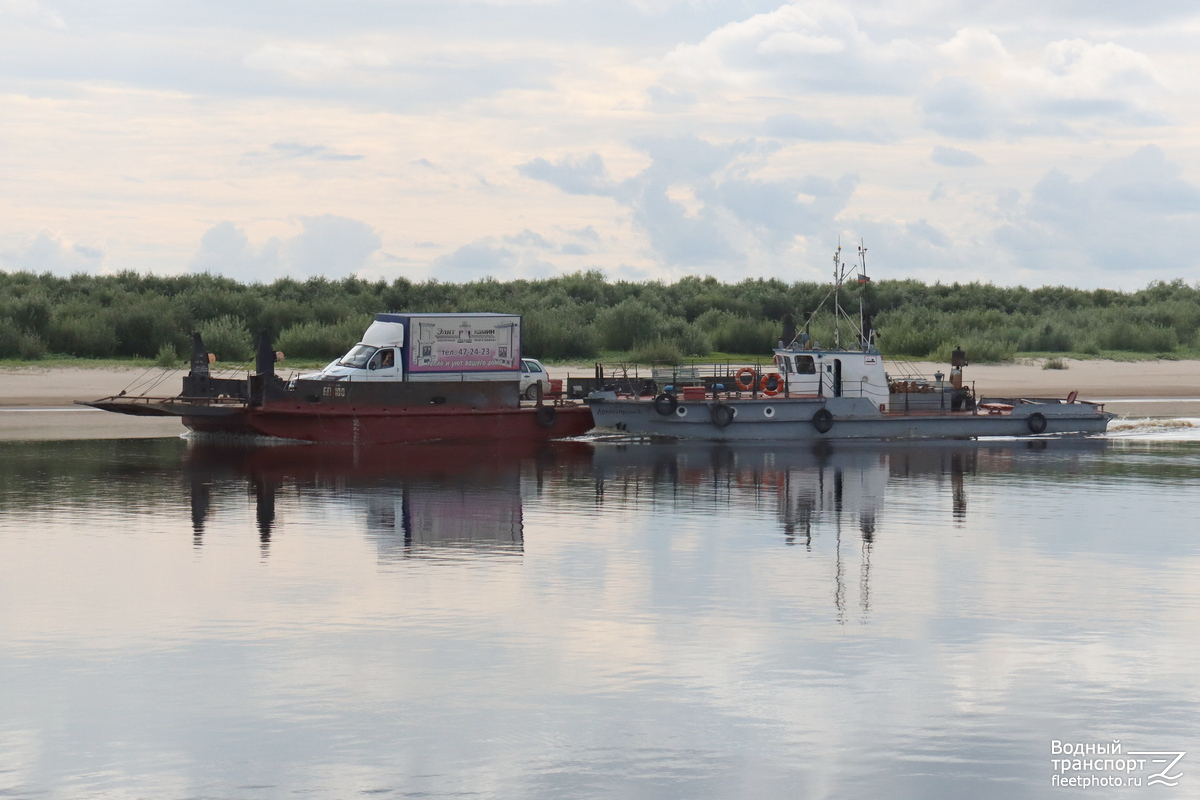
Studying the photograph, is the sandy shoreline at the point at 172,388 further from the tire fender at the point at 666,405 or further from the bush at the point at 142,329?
the tire fender at the point at 666,405

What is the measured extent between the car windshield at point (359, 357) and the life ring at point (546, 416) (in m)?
3.93

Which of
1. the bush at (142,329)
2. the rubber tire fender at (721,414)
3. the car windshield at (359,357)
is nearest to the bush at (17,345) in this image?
the bush at (142,329)

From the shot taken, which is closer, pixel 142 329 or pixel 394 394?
pixel 394 394

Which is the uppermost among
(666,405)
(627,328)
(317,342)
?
(627,328)

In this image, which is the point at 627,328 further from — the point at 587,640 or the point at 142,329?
the point at 587,640

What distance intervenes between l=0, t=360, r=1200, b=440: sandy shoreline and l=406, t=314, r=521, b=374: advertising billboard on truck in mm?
7548

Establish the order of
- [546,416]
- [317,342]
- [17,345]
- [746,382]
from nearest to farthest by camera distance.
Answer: [546,416] → [746,382] → [17,345] → [317,342]

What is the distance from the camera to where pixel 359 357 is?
107 ft

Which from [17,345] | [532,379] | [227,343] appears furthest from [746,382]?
[17,345]

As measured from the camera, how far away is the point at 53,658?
12.6m

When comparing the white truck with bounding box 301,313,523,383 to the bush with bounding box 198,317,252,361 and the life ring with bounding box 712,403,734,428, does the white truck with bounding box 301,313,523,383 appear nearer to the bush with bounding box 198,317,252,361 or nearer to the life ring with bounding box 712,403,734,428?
the life ring with bounding box 712,403,734,428

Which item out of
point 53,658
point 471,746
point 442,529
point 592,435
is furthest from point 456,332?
point 471,746

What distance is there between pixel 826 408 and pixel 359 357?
10717mm

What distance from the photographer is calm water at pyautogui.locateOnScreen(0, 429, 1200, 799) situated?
1002 cm
